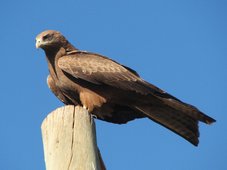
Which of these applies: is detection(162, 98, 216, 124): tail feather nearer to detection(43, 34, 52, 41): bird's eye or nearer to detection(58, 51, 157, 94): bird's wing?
detection(58, 51, 157, 94): bird's wing

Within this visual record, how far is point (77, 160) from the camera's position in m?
6.34

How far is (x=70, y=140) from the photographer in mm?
6570

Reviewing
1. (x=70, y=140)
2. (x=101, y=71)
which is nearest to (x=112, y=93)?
(x=101, y=71)

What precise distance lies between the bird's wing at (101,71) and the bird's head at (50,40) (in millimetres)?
413

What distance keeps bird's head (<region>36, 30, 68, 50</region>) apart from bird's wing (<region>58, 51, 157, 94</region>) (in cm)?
41

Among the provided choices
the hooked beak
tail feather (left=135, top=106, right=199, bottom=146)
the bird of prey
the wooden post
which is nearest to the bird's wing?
the bird of prey

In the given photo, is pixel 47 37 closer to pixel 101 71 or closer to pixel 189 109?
pixel 101 71

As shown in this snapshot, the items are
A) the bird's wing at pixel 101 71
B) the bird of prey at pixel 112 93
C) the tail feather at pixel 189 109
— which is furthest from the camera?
the bird's wing at pixel 101 71

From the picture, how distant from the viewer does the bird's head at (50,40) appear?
10312 mm

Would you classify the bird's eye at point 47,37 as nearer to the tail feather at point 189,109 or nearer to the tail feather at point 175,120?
the tail feather at point 175,120

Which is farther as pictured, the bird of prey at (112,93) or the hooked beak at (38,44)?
the hooked beak at (38,44)

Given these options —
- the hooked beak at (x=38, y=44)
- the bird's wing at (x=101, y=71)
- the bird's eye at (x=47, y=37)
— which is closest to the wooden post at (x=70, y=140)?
the bird's wing at (x=101, y=71)

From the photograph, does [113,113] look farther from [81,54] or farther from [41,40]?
[41,40]

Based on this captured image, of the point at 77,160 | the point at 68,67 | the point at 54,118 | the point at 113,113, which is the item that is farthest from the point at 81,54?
the point at 77,160
